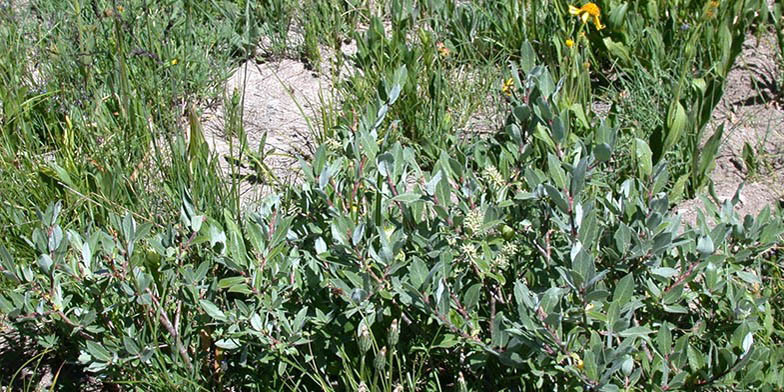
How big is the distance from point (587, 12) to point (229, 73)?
1418 mm

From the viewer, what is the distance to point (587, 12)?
3055 mm

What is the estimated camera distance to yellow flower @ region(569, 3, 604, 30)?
3.03m

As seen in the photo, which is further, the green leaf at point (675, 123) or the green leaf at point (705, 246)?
the green leaf at point (675, 123)

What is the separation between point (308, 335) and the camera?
7.06 ft

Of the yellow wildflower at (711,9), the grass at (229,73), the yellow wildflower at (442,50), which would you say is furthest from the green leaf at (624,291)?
the yellow wildflower at (442,50)

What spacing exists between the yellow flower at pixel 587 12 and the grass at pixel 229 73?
0.05 meters

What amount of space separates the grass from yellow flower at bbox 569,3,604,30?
51 mm

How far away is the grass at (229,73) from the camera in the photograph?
2.75 meters

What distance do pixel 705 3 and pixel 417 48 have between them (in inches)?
43.3

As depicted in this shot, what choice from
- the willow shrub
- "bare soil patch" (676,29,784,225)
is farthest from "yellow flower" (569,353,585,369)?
"bare soil patch" (676,29,784,225)

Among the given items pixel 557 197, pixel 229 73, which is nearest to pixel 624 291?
pixel 557 197

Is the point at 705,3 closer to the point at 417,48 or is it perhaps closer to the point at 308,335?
the point at 417,48

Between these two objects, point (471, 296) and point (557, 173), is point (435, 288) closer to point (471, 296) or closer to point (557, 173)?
point (471, 296)

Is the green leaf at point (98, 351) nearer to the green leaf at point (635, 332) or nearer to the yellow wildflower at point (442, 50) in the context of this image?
the green leaf at point (635, 332)
